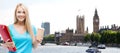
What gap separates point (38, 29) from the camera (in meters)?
3.56

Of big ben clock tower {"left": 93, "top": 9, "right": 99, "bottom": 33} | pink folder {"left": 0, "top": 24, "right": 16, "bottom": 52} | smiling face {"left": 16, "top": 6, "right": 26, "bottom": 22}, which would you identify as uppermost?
big ben clock tower {"left": 93, "top": 9, "right": 99, "bottom": 33}

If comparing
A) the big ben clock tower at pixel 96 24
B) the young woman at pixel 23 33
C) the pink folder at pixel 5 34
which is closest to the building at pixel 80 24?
the big ben clock tower at pixel 96 24

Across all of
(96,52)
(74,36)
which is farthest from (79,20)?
(96,52)

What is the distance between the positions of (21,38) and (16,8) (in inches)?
10.6

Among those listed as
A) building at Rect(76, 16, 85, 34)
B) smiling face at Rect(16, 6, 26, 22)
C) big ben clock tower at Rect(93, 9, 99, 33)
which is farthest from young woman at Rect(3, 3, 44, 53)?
building at Rect(76, 16, 85, 34)

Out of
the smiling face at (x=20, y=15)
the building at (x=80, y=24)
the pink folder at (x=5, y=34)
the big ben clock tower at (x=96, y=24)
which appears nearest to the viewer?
the pink folder at (x=5, y=34)

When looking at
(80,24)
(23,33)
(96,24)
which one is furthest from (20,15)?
(80,24)

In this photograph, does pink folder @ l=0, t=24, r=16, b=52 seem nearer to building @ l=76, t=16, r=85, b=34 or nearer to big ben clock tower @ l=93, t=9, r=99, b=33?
big ben clock tower @ l=93, t=9, r=99, b=33

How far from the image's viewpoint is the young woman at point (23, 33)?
3373mm

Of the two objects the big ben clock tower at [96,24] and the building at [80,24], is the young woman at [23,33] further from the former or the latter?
the building at [80,24]

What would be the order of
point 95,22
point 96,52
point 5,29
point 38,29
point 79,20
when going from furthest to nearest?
point 79,20 → point 95,22 → point 96,52 → point 38,29 → point 5,29

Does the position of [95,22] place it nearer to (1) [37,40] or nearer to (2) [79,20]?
(2) [79,20]

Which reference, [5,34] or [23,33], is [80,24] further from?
[5,34]

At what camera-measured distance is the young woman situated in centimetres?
337
